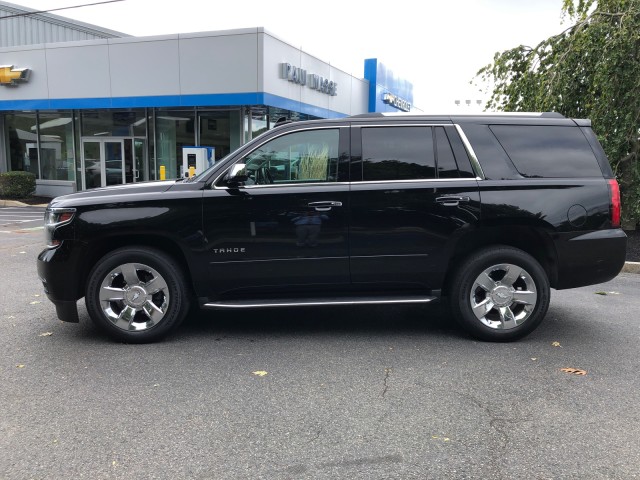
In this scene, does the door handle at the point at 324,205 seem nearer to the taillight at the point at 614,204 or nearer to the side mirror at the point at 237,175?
the side mirror at the point at 237,175

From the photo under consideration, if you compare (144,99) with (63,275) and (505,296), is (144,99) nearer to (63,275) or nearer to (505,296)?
(63,275)

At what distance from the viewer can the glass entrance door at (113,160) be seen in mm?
20422

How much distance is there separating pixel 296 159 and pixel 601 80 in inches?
305

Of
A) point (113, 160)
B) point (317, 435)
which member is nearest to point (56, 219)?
point (317, 435)

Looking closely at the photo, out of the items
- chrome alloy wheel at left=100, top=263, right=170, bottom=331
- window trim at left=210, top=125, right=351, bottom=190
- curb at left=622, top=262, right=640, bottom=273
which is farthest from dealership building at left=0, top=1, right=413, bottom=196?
chrome alloy wheel at left=100, top=263, right=170, bottom=331

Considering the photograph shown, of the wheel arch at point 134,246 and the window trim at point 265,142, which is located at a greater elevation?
the window trim at point 265,142

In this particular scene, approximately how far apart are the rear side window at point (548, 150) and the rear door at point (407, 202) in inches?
17.8

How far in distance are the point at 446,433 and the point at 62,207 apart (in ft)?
12.0

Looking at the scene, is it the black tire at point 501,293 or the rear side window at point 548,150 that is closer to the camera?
the black tire at point 501,293

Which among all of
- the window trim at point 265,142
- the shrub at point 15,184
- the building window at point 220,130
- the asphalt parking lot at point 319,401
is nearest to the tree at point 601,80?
the asphalt parking lot at point 319,401

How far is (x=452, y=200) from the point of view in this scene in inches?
190

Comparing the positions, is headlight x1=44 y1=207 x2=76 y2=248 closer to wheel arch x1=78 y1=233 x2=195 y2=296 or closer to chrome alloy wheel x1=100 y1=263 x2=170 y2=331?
wheel arch x1=78 y1=233 x2=195 y2=296

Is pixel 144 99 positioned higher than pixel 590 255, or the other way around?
pixel 144 99

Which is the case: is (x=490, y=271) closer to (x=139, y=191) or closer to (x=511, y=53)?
(x=139, y=191)
